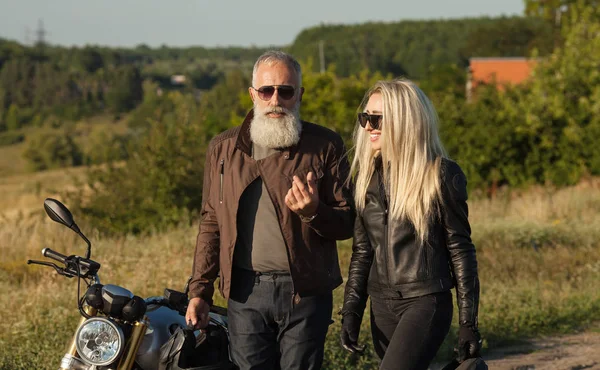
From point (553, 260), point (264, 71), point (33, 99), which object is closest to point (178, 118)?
point (553, 260)

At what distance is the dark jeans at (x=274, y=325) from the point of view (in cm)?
427

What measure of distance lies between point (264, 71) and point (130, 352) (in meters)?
1.47

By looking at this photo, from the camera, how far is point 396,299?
430 centimetres

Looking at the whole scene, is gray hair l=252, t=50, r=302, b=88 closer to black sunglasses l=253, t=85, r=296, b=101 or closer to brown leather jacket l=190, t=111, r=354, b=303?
black sunglasses l=253, t=85, r=296, b=101

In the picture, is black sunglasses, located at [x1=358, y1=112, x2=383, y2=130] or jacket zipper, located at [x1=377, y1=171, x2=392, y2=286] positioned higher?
black sunglasses, located at [x1=358, y1=112, x2=383, y2=130]

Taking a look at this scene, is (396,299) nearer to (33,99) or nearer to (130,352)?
(130,352)

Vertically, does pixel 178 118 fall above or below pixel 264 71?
below

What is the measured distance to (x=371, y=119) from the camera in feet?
14.7

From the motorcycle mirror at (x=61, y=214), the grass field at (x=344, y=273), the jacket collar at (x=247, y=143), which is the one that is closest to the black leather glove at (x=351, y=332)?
the jacket collar at (x=247, y=143)

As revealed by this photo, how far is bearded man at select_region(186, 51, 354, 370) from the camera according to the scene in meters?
4.27

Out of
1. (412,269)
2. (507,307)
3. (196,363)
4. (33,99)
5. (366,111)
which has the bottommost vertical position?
(33,99)

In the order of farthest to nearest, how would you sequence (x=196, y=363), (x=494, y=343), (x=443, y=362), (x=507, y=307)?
(x=507, y=307), (x=494, y=343), (x=443, y=362), (x=196, y=363)

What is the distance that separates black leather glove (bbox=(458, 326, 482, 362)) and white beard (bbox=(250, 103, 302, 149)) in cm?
113

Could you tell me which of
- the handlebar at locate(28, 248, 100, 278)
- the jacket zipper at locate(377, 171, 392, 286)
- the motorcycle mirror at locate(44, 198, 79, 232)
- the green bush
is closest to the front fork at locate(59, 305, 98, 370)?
the handlebar at locate(28, 248, 100, 278)
